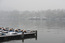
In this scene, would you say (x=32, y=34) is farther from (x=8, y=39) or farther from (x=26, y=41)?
(x=8, y=39)

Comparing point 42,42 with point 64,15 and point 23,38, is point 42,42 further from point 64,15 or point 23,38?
point 64,15

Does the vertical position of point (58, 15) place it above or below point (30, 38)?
above

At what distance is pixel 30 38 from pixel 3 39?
578 cm

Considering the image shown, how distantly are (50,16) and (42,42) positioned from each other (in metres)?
182

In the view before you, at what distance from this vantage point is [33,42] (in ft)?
67.2

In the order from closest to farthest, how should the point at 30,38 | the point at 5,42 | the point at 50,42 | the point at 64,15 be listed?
1. the point at 5,42
2. the point at 50,42
3. the point at 30,38
4. the point at 64,15

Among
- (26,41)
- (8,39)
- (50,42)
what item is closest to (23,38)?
(26,41)

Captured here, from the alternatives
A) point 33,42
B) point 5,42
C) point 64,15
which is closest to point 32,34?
point 33,42

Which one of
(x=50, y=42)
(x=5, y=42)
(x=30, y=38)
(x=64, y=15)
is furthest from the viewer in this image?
(x=64, y=15)

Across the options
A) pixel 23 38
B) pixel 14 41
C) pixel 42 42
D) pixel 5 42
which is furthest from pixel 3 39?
pixel 42 42

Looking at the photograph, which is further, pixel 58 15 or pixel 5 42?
pixel 58 15

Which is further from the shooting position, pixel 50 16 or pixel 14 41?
pixel 50 16

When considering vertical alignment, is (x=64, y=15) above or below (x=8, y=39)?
above

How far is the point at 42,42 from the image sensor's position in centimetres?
2048
